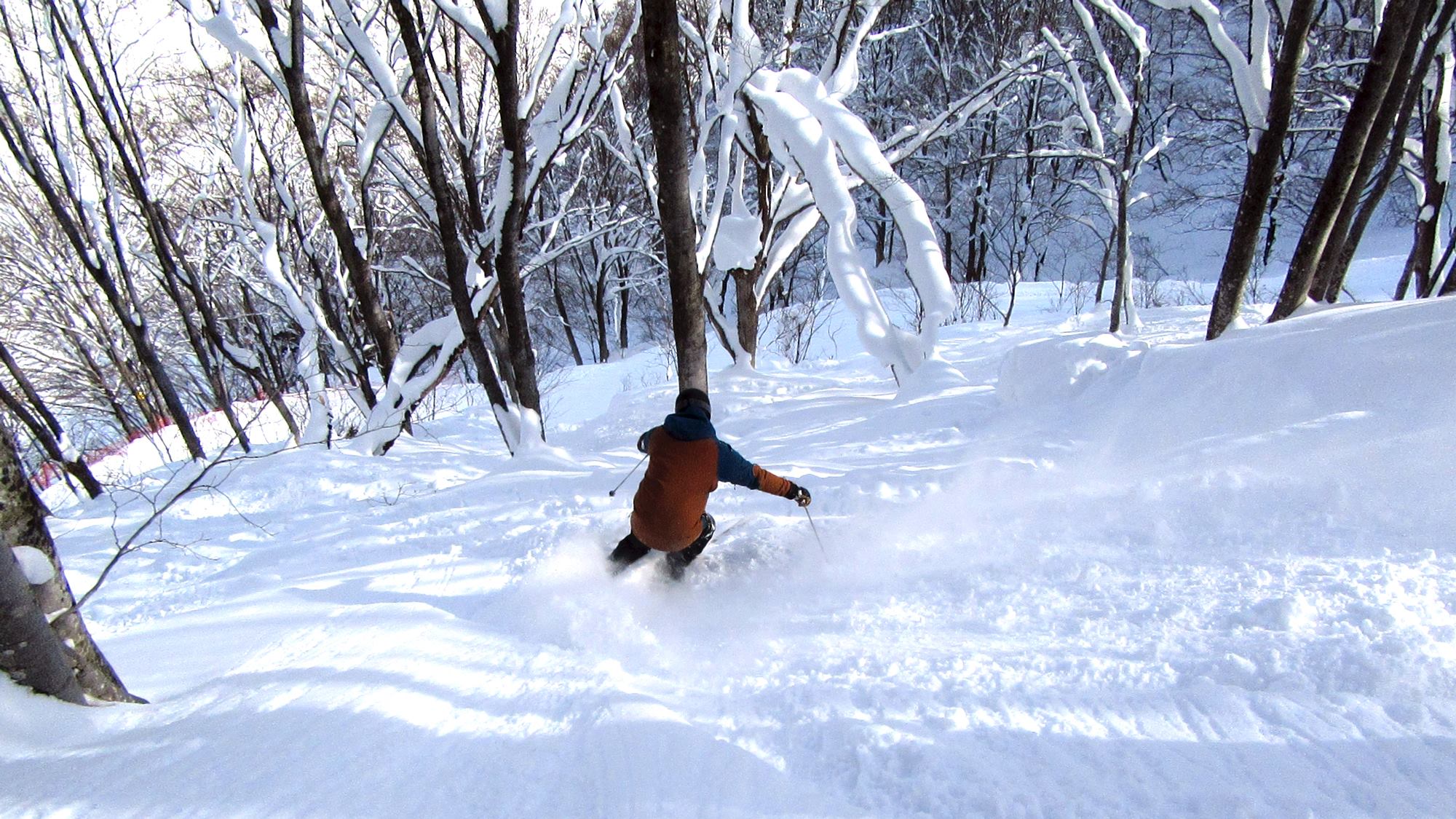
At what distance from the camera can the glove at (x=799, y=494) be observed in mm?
3471

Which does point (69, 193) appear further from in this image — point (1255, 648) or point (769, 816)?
point (1255, 648)

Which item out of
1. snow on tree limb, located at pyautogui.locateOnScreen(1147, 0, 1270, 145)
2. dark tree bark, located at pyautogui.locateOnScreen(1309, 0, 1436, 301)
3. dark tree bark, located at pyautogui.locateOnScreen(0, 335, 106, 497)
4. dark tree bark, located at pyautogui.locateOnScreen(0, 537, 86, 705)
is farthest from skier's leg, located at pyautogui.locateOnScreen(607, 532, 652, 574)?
dark tree bark, located at pyautogui.locateOnScreen(0, 335, 106, 497)

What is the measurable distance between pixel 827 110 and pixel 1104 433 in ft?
12.6

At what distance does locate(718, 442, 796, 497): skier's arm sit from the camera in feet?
11.5

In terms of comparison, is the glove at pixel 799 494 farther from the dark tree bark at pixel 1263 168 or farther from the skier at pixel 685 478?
the dark tree bark at pixel 1263 168

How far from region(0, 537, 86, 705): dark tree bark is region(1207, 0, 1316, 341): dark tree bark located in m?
6.72

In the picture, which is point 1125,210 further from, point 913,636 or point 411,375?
A: point 411,375

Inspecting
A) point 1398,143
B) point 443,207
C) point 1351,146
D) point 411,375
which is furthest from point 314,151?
point 1398,143

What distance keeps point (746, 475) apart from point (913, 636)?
4.16 feet

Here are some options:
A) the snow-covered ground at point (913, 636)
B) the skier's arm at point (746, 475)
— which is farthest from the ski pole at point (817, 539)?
the skier's arm at point (746, 475)

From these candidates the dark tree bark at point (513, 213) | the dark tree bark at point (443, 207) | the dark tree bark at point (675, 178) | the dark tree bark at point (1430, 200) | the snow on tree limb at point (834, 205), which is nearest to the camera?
the dark tree bark at point (675, 178)

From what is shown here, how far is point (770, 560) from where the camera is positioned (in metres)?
3.66

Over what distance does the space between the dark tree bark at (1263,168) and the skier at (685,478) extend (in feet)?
13.6

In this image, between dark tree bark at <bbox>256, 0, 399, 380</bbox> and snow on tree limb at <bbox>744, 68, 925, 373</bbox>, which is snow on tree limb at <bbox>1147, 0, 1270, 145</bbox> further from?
dark tree bark at <bbox>256, 0, 399, 380</bbox>
